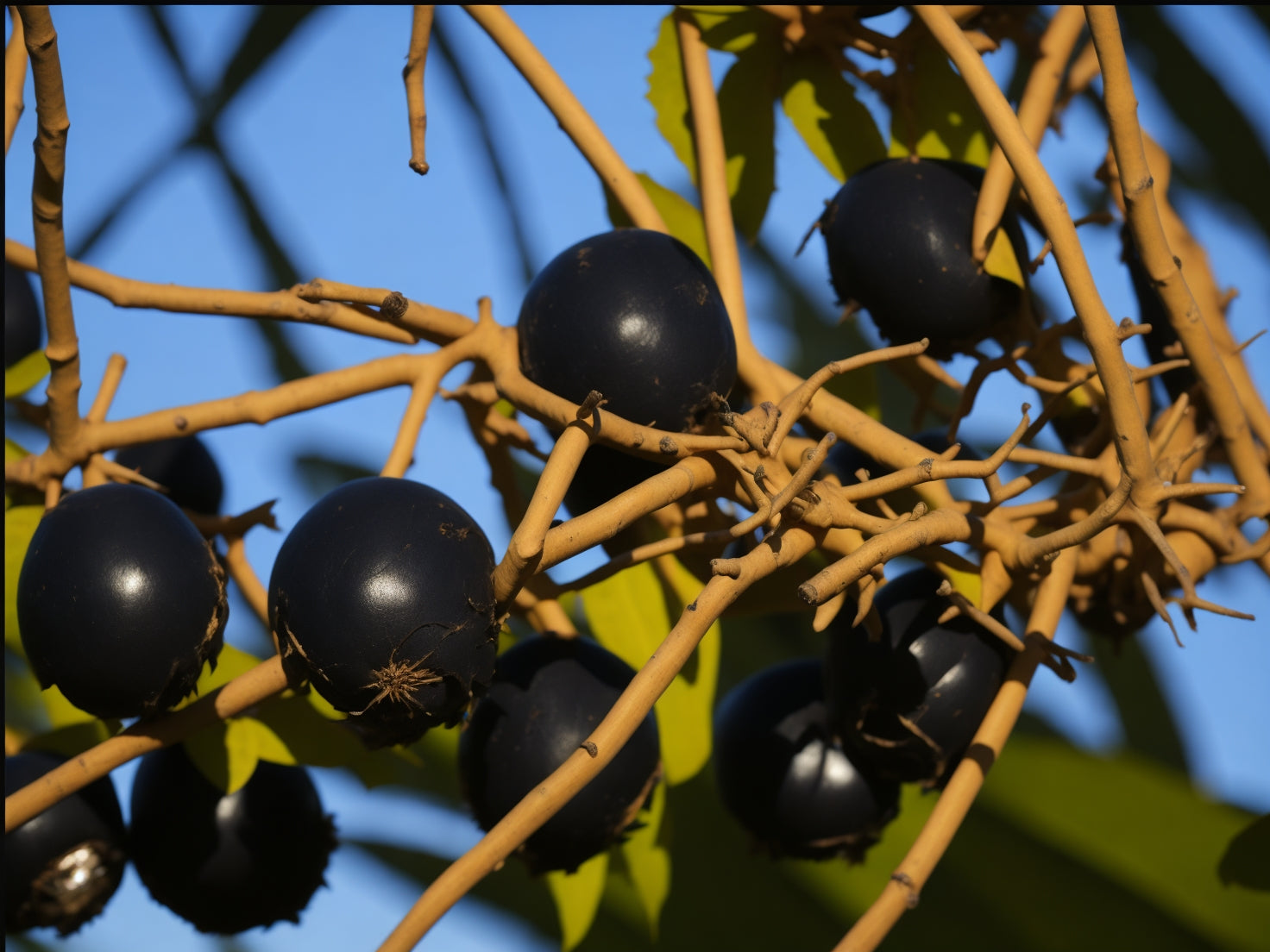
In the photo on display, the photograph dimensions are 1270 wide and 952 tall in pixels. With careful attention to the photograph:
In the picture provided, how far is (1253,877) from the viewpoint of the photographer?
0.56m

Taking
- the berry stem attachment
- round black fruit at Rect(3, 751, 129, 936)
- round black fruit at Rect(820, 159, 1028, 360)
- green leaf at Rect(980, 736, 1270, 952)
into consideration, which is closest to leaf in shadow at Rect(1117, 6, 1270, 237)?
green leaf at Rect(980, 736, 1270, 952)

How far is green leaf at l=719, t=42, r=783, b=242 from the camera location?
2.04ft

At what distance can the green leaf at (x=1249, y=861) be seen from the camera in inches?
21.8

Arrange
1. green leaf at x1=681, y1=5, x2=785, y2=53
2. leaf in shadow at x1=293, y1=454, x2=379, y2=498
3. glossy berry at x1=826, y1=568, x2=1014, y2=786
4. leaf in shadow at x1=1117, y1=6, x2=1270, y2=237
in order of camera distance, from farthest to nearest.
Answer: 1. leaf in shadow at x1=293, y1=454, x2=379, y2=498
2. leaf in shadow at x1=1117, y1=6, x2=1270, y2=237
3. green leaf at x1=681, y1=5, x2=785, y2=53
4. glossy berry at x1=826, y1=568, x2=1014, y2=786

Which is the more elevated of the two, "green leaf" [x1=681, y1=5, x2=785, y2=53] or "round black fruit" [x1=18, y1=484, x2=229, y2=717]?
"green leaf" [x1=681, y1=5, x2=785, y2=53]

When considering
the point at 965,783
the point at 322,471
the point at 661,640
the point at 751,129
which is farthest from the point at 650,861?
the point at 322,471

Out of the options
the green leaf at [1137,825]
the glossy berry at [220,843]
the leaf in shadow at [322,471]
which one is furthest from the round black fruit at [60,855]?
the leaf in shadow at [322,471]

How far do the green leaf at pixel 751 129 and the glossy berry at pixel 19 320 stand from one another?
16.1 inches

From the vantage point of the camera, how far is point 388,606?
380mm

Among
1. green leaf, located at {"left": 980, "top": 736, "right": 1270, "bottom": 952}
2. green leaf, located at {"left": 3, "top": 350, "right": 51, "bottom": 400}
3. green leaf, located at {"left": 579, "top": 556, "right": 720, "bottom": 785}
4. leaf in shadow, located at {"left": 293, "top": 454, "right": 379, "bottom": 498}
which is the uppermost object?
leaf in shadow, located at {"left": 293, "top": 454, "right": 379, "bottom": 498}

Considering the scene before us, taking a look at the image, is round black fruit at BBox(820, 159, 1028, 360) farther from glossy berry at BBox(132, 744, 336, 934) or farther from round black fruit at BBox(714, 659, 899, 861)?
glossy berry at BBox(132, 744, 336, 934)

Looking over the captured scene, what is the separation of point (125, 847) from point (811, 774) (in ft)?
1.11

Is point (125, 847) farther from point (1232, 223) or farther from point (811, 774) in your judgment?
point (1232, 223)

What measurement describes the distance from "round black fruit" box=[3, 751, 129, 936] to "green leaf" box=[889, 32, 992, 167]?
0.51 metres
